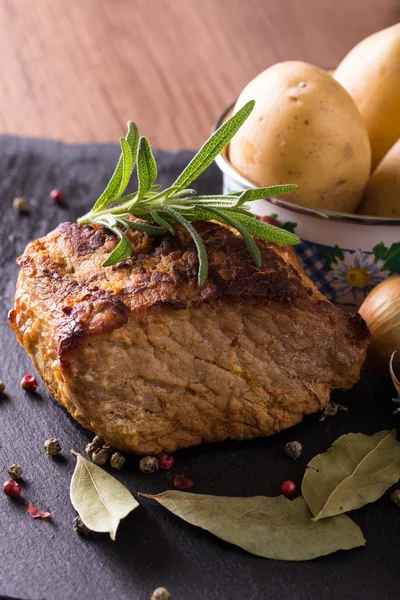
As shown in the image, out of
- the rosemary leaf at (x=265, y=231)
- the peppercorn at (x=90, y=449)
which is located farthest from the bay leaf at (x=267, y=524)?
the rosemary leaf at (x=265, y=231)

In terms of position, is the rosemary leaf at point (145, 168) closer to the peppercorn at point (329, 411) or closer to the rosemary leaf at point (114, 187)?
the rosemary leaf at point (114, 187)

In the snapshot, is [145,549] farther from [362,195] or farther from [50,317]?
[362,195]

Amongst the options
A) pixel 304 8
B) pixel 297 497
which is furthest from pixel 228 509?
pixel 304 8

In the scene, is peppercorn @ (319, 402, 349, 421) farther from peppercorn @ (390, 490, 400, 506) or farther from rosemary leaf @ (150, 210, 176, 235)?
rosemary leaf @ (150, 210, 176, 235)

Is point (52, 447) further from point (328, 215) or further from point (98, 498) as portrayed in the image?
point (328, 215)

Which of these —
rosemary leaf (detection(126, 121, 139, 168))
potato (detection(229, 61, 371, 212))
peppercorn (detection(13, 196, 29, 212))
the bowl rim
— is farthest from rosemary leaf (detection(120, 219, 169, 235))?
peppercorn (detection(13, 196, 29, 212))

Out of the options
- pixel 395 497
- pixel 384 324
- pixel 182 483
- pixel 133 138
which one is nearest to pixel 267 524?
pixel 182 483
